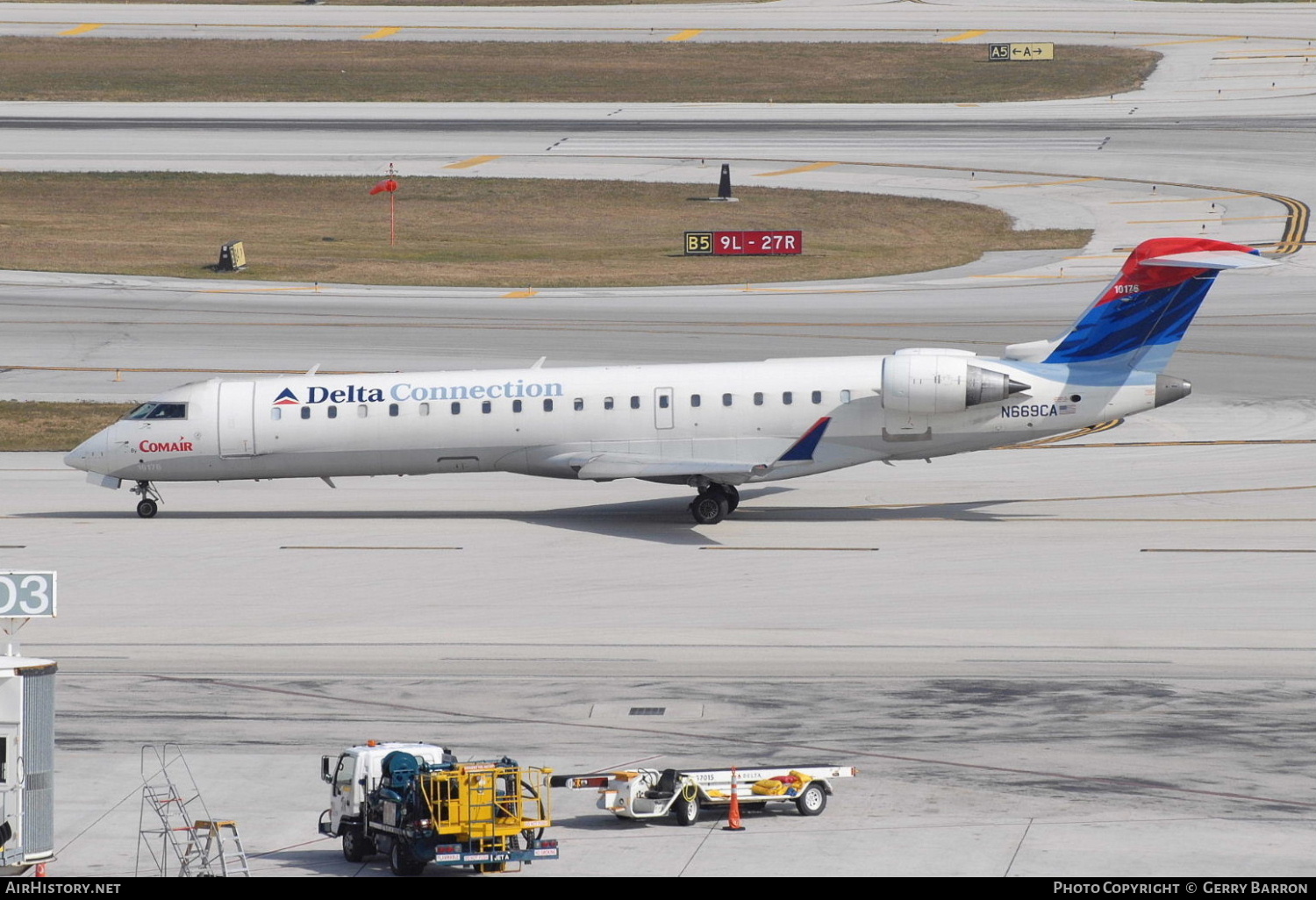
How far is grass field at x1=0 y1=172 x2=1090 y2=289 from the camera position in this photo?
2591 inches

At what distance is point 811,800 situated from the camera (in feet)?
67.6

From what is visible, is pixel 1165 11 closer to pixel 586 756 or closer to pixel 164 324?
pixel 164 324

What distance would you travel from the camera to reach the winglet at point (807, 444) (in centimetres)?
3616

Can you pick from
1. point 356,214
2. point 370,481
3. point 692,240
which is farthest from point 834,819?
point 356,214

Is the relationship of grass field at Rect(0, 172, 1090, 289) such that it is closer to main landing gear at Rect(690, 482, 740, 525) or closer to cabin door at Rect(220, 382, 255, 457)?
cabin door at Rect(220, 382, 255, 457)

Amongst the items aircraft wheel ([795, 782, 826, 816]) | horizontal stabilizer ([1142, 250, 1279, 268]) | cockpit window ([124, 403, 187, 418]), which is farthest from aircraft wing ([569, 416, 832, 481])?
aircraft wheel ([795, 782, 826, 816])

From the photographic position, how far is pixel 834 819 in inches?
803

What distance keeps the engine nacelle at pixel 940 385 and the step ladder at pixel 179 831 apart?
17.9m

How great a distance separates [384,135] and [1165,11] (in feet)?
180

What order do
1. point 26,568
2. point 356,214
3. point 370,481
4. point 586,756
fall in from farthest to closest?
point 356,214, point 370,481, point 26,568, point 586,756

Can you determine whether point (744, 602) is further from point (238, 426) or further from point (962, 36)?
point (962, 36)

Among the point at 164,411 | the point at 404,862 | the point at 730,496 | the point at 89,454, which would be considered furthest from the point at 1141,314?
the point at 404,862
